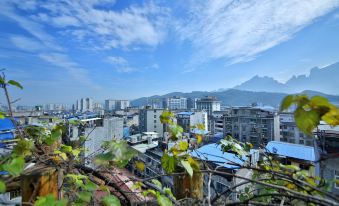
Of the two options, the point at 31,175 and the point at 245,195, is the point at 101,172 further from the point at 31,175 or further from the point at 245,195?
the point at 245,195

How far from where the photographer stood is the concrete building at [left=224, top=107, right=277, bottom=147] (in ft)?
77.2

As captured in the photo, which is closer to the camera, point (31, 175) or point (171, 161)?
point (31, 175)

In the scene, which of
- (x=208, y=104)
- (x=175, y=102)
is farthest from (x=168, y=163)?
(x=175, y=102)

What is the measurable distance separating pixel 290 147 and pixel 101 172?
41.6 feet

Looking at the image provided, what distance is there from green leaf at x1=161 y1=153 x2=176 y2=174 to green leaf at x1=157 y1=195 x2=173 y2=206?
0.33ft

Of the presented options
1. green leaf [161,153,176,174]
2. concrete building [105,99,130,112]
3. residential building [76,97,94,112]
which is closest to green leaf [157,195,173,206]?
green leaf [161,153,176,174]

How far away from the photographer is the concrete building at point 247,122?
77.2ft

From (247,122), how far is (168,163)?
87.9 feet

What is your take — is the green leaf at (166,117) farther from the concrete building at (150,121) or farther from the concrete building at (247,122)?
the concrete building at (150,121)

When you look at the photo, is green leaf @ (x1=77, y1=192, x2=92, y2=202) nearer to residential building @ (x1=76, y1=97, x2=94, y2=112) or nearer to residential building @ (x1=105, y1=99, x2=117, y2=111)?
residential building @ (x1=76, y1=97, x2=94, y2=112)

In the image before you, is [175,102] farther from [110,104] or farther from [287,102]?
[287,102]

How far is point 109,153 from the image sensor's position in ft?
1.93

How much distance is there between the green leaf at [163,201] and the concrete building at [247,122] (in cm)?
2398

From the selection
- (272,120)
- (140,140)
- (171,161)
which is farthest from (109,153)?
(272,120)
